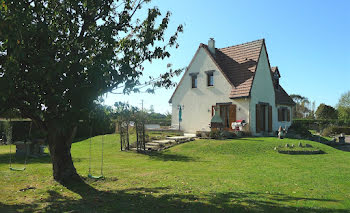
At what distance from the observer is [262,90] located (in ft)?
80.3

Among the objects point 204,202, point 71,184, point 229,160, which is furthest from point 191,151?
point 204,202

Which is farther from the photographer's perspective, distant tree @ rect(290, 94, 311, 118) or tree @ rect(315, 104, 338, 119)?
distant tree @ rect(290, 94, 311, 118)

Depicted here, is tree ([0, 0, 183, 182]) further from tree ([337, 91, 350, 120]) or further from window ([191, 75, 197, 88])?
tree ([337, 91, 350, 120])

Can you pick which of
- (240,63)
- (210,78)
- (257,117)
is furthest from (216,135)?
(240,63)

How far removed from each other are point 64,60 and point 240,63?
68.2 feet

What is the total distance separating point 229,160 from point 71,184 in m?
7.67

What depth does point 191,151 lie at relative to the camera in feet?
55.1

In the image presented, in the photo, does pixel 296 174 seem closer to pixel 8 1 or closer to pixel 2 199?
pixel 2 199

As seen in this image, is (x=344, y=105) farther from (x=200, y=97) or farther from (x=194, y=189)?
(x=194, y=189)

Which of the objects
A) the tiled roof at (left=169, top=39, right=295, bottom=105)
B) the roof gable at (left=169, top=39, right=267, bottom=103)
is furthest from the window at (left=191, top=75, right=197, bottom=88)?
the tiled roof at (left=169, top=39, right=295, bottom=105)

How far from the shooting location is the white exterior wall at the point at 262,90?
75.6 ft

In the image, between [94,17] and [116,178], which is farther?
[116,178]

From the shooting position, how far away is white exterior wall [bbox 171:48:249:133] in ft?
81.2

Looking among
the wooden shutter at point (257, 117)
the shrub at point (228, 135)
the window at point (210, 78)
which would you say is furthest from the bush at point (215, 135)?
the window at point (210, 78)
